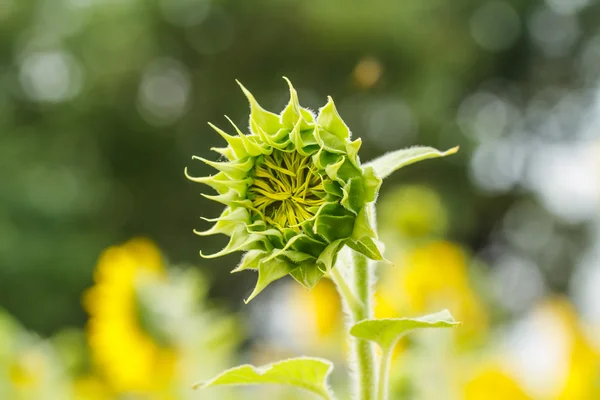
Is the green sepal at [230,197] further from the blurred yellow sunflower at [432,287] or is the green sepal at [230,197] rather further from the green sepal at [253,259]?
the blurred yellow sunflower at [432,287]

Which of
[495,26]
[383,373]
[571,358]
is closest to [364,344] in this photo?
[383,373]

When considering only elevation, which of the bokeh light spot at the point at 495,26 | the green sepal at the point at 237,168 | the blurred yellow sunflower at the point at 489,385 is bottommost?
the green sepal at the point at 237,168

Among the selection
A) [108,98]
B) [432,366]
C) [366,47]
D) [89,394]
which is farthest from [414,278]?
[108,98]

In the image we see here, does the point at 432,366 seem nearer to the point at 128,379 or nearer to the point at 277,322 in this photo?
the point at 128,379

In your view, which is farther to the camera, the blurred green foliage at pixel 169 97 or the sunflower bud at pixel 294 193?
the blurred green foliage at pixel 169 97

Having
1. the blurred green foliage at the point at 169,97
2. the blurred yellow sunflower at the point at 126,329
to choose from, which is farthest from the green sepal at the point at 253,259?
the blurred green foliage at the point at 169,97

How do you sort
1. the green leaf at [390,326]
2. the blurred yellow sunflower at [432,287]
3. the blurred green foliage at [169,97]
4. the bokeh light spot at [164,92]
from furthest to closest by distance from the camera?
the bokeh light spot at [164,92]
the blurred green foliage at [169,97]
the blurred yellow sunflower at [432,287]
the green leaf at [390,326]

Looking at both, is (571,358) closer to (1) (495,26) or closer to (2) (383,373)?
(2) (383,373)
